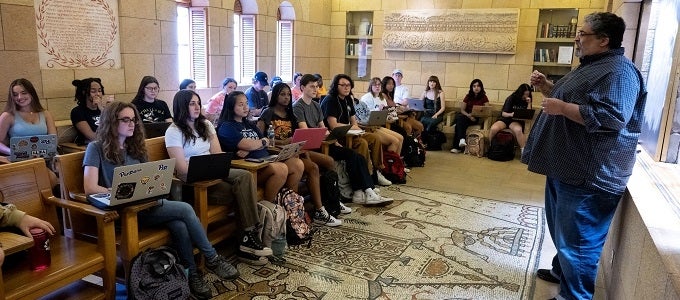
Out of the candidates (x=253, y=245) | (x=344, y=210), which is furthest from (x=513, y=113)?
(x=253, y=245)

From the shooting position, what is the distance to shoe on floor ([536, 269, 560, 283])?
293cm

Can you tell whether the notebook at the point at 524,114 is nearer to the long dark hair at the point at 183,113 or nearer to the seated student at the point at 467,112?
the seated student at the point at 467,112

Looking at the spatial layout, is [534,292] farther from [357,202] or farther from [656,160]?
[357,202]

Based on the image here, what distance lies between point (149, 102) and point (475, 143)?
175 inches

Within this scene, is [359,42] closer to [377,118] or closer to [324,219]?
[377,118]

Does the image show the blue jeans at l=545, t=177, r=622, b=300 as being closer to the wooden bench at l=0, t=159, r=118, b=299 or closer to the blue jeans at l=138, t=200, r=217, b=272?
the blue jeans at l=138, t=200, r=217, b=272

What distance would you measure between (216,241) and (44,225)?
114 cm

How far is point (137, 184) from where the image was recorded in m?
2.26

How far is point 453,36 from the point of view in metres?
7.89

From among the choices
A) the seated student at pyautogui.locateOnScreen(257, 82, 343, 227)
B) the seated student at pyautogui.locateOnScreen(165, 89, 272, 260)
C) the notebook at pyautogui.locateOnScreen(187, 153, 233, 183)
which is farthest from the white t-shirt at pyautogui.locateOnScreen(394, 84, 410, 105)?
the notebook at pyautogui.locateOnScreen(187, 153, 233, 183)

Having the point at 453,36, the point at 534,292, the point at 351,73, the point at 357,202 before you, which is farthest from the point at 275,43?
the point at 534,292

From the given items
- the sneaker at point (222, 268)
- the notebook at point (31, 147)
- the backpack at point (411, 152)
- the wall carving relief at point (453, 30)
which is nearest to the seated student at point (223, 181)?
the sneaker at point (222, 268)

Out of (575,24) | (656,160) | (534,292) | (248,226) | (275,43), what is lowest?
(534,292)

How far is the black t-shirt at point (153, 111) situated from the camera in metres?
4.40
